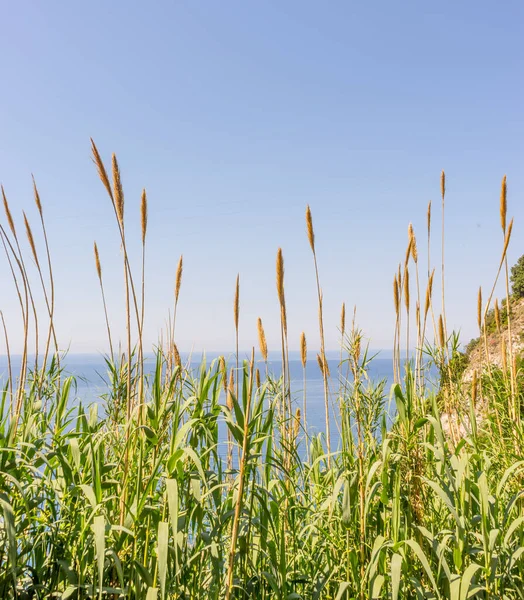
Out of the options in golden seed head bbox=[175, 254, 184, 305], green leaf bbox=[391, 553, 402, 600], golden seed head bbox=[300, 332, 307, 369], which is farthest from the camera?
golden seed head bbox=[300, 332, 307, 369]

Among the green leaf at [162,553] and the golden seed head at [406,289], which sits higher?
the golden seed head at [406,289]

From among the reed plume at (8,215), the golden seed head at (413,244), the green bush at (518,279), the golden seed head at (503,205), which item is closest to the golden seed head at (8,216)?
the reed plume at (8,215)

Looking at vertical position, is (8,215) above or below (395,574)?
above

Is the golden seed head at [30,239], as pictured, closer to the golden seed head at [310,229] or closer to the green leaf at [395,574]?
the golden seed head at [310,229]

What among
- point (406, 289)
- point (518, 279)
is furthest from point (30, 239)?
point (518, 279)

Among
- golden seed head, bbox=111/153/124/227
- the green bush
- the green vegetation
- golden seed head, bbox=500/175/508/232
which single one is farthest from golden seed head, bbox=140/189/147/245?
the green bush

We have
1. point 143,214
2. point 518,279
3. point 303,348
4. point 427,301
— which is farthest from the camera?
point 518,279

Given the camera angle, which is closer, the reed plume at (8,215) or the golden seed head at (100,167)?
the golden seed head at (100,167)

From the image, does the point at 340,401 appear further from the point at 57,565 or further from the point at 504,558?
the point at 57,565

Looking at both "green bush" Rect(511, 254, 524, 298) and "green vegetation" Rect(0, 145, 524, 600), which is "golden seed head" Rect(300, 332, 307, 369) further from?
"green bush" Rect(511, 254, 524, 298)

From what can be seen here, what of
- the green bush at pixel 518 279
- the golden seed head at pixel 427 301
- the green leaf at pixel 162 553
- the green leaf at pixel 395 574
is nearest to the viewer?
the green leaf at pixel 162 553

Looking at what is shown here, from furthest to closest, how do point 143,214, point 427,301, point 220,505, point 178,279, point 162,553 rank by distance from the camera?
point 427,301
point 178,279
point 143,214
point 220,505
point 162,553

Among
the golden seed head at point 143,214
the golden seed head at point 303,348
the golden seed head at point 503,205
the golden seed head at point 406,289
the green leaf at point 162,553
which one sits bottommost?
the green leaf at point 162,553

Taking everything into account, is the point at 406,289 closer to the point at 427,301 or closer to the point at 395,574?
the point at 427,301
